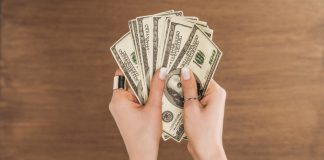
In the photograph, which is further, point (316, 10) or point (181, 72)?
point (316, 10)

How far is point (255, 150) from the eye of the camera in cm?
120

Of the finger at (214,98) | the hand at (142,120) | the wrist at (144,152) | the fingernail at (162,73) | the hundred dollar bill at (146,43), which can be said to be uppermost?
the hundred dollar bill at (146,43)

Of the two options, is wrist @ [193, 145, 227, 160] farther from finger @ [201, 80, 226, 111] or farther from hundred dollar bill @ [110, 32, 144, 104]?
hundred dollar bill @ [110, 32, 144, 104]

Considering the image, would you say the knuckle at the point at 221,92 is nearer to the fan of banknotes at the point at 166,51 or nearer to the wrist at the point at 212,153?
the fan of banknotes at the point at 166,51

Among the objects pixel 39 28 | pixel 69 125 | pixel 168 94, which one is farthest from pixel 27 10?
pixel 168 94

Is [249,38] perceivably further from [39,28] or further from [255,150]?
[39,28]

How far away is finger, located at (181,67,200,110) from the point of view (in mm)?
1034

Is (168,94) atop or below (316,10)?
below

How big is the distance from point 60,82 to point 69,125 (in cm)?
12

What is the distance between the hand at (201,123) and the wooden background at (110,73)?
0.42ft

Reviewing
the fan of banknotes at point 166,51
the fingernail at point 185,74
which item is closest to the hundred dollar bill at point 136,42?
the fan of banknotes at point 166,51

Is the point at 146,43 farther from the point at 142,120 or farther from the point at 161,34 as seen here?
the point at 142,120

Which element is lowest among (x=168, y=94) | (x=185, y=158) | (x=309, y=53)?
(x=185, y=158)

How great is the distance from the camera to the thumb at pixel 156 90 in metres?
1.03
